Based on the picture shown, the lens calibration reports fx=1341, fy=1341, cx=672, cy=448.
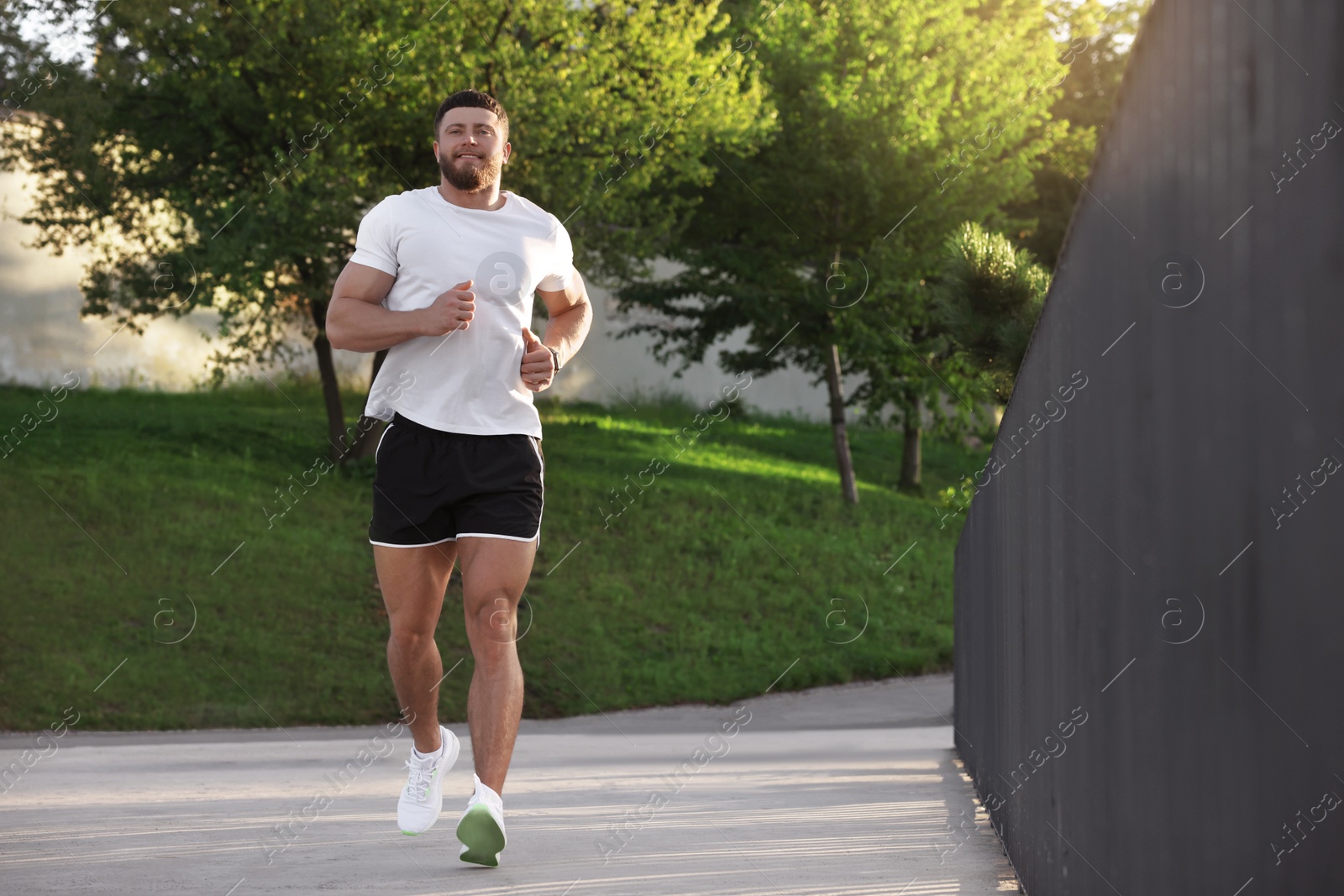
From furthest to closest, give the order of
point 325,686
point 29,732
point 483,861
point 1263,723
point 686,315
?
point 686,315, point 325,686, point 29,732, point 483,861, point 1263,723

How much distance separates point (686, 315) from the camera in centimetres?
2222

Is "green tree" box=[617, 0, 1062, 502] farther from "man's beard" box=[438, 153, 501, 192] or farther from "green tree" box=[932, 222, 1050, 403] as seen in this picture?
"man's beard" box=[438, 153, 501, 192]

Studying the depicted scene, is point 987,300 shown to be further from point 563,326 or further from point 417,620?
point 417,620

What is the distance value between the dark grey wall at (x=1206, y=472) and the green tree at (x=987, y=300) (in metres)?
5.73

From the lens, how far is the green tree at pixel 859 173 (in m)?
18.8

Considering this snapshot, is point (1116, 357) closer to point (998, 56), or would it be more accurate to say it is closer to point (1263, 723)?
point (1263, 723)

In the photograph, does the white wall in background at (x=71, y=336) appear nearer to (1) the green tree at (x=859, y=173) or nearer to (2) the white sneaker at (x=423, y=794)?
(1) the green tree at (x=859, y=173)

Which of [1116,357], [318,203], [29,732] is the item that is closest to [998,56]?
[318,203]

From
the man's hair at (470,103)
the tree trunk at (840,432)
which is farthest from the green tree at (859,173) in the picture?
the man's hair at (470,103)

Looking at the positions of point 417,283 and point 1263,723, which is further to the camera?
point 417,283

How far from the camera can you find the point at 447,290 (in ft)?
12.7

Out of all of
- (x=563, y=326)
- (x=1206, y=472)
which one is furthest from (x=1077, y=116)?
(x=1206, y=472)

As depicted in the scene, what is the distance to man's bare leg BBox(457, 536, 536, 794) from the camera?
3.74 metres

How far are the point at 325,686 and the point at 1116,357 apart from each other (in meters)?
11.1
